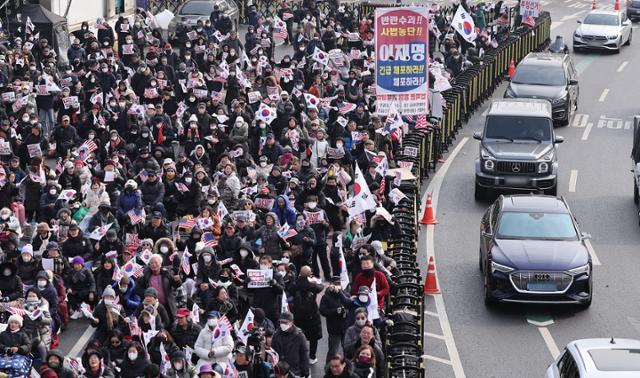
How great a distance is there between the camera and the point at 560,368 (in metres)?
15.7

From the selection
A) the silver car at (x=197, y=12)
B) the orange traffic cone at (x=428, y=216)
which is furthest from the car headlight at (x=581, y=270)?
the silver car at (x=197, y=12)

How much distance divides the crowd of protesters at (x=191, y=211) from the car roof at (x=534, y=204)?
188 cm

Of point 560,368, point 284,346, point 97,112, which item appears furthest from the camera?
point 97,112

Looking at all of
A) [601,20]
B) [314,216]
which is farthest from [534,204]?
[601,20]

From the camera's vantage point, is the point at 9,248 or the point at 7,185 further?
the point at 7,185

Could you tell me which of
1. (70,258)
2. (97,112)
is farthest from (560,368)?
(97,112)

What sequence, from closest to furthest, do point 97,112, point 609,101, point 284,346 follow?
point 284,346, point 97,112, point 609,101

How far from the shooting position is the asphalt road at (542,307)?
19938 millimetres

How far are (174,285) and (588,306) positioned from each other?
606cm

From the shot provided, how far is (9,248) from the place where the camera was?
825 inches

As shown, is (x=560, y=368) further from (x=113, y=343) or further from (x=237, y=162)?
(x=237, y=162)

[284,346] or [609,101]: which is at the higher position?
[284,346]

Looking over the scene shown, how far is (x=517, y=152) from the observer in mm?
27953

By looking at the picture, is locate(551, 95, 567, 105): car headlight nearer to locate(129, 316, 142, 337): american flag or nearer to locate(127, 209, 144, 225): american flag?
locate(127, 209, 144, 225): american flag
